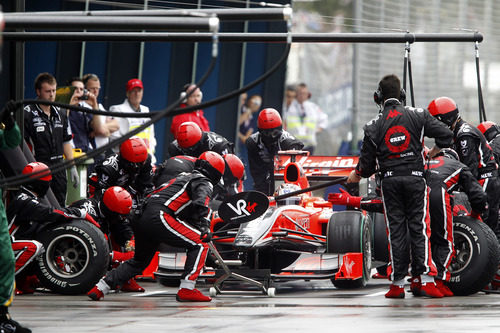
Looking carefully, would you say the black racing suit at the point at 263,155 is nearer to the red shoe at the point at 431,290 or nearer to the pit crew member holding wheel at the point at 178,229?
the pit crew member holding wheel at the point at 178,229

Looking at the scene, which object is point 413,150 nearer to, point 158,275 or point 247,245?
point 247,245

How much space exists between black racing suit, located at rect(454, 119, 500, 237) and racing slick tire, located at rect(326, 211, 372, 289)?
52.7 inches

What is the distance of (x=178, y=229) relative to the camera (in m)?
10.3

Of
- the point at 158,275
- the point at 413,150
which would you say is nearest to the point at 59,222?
the point at 158,275

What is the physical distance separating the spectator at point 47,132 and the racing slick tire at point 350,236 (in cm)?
336

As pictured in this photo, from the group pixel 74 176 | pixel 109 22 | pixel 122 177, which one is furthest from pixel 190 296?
pixel 74 176

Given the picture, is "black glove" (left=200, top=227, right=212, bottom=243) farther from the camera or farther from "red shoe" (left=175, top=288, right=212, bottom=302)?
the camera

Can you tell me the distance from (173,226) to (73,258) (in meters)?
1.27

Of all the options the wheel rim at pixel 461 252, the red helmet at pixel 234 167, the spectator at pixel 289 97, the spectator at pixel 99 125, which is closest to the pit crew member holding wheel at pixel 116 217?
the red helmet at pixel 234 167

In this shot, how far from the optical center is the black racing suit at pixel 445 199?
406 inches

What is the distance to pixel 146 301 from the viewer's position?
10188 millimetres

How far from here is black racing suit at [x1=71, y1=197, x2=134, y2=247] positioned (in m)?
11.6

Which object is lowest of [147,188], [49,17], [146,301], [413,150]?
[146,301]

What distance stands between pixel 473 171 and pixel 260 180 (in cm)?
360
